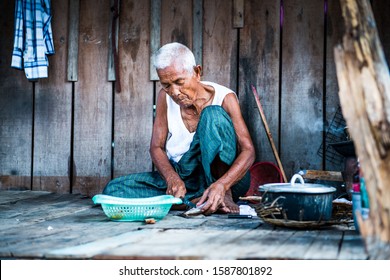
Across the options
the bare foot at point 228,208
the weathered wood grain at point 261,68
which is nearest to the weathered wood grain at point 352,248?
the bare foot at point 228,208

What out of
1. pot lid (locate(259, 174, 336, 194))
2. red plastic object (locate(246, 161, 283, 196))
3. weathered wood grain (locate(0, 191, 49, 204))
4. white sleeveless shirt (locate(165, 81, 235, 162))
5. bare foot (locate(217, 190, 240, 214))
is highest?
white sleeveless shirt (locate(165, 81, 235, 162))

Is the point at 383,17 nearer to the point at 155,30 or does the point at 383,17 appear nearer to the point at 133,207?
the point at 155,30

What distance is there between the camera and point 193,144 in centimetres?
384

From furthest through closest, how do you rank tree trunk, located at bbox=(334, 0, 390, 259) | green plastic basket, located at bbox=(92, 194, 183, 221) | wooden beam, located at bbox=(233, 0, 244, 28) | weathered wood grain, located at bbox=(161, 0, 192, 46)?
weathered wood grain, located at bbox=(161, 0, 192, 46) → wooden beam, located at bbox=(233, 0, 244, 28) → green plastic basket, located at bbox=(92, 194, 183, 221) → tree trunk, located at bbox=(334, 0, 390, 259)

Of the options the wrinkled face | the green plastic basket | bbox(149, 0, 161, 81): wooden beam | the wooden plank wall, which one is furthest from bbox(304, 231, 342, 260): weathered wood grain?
bbox(149, 0, 161, 81): wooden beam

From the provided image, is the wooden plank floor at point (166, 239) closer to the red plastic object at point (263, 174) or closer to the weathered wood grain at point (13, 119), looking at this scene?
the red plastic object at point (263, 174)

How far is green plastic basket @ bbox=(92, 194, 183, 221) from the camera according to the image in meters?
3.10

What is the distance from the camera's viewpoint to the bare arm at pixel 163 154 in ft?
12.0

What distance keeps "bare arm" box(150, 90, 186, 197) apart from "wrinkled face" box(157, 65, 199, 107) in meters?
0.34

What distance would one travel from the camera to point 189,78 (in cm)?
382

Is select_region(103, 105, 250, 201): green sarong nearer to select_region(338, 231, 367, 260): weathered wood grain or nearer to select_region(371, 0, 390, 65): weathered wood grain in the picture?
select_region(338, 231, 367, 260): weathered wood grain

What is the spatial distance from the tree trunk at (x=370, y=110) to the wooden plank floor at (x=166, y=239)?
0.13 metres

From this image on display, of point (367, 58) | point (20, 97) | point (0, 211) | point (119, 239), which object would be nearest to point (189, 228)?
point (119, 239)

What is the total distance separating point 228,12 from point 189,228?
2523mm
